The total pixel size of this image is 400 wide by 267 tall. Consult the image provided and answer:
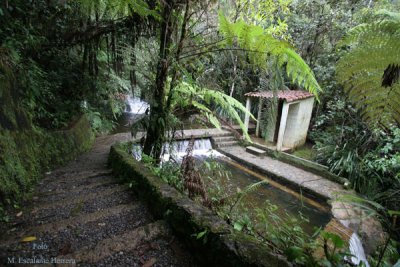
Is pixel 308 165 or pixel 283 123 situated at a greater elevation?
pixel 283 123

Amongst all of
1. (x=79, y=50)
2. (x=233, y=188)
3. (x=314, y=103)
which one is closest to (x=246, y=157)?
(x=233, y=188)

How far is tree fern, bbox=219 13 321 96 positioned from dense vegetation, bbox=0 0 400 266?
1 centimetres

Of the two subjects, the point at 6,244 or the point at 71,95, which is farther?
the point at 71,95

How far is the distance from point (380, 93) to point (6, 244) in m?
2.51

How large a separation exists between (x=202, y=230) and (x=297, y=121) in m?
7.67

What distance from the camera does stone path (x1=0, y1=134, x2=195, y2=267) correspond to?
4.47ft

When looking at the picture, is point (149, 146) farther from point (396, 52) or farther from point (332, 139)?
point (332, 139)

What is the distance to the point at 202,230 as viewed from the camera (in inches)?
57.4

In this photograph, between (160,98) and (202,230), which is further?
(160,98)

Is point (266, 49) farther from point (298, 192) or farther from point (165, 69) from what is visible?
point (298, 192)

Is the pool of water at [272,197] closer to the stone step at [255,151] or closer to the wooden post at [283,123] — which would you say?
A: the stone step at [255,151]

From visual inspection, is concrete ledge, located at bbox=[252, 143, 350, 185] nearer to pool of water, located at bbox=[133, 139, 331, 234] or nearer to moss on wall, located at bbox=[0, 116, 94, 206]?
pool of water, located at bbox=[133, 139, 331, 234]

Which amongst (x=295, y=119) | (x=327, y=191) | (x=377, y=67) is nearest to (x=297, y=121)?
(x=295, y=119)

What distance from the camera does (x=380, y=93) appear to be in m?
1.42
